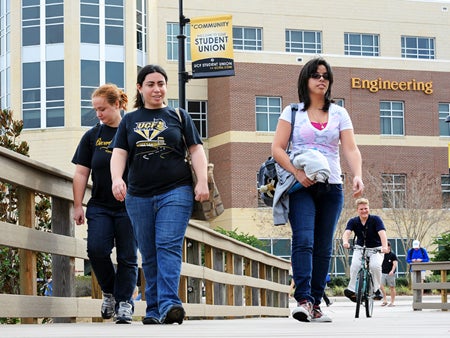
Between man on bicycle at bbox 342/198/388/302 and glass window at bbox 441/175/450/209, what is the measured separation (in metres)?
45.6

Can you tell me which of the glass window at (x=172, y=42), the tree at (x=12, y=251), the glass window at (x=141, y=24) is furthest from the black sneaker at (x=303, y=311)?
the glass window at (x=172, y=42)

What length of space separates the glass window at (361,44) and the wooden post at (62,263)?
57.5m

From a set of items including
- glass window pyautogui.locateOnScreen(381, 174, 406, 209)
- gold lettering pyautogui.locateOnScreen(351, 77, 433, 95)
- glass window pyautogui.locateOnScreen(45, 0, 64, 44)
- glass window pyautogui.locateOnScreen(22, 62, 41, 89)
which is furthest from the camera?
gold lettering pyautogui.locateOnScreen(351, 77, 433, 95)

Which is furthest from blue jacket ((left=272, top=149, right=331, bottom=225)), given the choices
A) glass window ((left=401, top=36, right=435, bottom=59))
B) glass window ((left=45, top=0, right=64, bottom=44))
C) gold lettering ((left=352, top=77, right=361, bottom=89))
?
glass window ((left=401, top=36, right=435, bottom=59))

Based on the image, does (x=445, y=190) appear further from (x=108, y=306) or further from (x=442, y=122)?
(x=108, y=306)

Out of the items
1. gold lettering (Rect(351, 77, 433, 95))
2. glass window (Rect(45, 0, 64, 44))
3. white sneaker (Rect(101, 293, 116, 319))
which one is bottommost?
white sneaker (Rect(101, 293, 116, 319))

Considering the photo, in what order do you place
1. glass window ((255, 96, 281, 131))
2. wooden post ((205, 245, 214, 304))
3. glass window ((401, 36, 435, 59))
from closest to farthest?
wooden post ((205, 245, 214, 304)) < glass window ((255, 96, 281, 131)) < glass window ((401, 36, 435, 59))

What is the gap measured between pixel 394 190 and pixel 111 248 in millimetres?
51120

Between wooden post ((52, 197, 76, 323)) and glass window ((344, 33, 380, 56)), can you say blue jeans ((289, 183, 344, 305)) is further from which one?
glass window ((344, 33, 380, 56))

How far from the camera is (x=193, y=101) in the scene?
60156 millimetres

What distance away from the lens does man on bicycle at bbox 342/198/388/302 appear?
617 inches

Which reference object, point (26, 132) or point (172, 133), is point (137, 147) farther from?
point (26, 132)

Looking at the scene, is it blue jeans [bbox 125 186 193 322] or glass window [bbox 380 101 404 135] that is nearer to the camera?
blue jeans [bbox 125 186 193 322]

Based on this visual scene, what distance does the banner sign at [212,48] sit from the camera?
69.4ft
